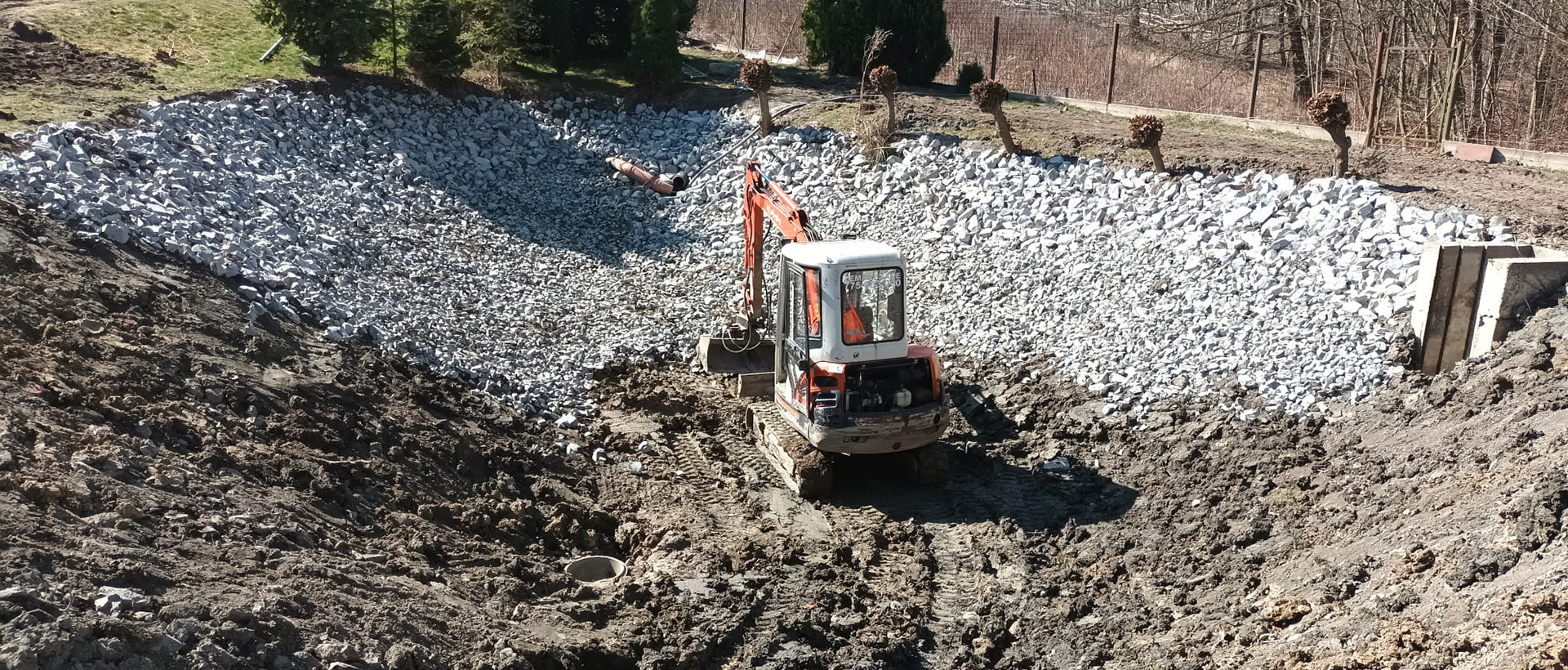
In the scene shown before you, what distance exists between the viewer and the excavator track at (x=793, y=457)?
1096 cm

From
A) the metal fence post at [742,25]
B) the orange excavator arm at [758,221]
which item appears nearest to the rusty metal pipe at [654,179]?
the orange excavator arm at [758,221]

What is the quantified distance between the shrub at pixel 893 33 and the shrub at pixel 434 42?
6.91 meters

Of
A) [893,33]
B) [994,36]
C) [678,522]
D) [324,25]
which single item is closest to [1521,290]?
[678,522]

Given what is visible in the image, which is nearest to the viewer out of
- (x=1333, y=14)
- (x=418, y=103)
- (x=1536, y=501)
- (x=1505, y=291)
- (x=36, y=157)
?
(x=1536, y=501)

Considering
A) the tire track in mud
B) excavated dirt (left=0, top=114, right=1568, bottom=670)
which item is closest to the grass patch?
excavated dirt (left=0, top=114, right=1568, bottom=670)

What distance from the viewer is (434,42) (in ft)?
66.3

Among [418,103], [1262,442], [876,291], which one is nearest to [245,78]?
[418,103]

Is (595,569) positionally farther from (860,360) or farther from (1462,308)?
(1462,308)

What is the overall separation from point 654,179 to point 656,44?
3.69m

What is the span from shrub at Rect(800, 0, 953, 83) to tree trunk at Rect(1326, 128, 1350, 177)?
9.53 metres

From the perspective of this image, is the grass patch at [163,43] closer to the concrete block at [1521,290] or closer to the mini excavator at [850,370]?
the mini excavator at [850,370]

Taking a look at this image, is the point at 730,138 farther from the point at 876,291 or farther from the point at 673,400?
the point at 876,291

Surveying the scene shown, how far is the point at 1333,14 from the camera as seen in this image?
2119 cm

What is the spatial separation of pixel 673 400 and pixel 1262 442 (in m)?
6.13
